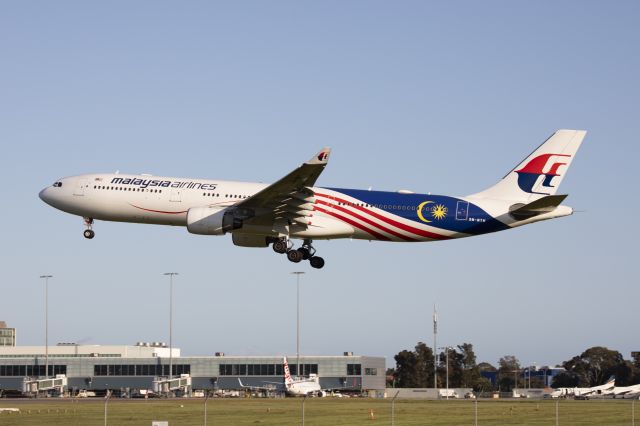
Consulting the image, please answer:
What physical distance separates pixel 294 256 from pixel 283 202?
5.08 m

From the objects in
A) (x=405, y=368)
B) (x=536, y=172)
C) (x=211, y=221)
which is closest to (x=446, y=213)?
(x=536, y=172)

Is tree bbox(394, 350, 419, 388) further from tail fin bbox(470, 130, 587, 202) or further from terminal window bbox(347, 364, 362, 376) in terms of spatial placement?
tail fin bbox(470, 130, 587, 202)

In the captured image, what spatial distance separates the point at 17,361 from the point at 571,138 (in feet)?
376

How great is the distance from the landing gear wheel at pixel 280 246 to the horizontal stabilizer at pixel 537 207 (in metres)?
14.9

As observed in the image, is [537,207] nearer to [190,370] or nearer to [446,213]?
[446,213]

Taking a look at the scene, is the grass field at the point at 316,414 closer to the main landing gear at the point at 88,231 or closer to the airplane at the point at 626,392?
the main landing gear at the point at 88,231

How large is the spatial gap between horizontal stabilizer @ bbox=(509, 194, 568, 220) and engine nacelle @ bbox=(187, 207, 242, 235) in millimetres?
17815

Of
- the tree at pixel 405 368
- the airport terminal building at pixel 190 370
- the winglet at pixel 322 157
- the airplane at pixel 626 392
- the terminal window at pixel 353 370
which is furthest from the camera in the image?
the tree at pixel 405 368

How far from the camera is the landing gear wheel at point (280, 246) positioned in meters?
67.8

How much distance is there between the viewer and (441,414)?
7112 cm

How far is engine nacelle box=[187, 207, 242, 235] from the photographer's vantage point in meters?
65.6

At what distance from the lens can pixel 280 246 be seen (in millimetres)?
67750

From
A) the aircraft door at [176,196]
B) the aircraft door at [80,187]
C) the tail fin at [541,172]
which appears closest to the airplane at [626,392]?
the tail fin at [541,172]

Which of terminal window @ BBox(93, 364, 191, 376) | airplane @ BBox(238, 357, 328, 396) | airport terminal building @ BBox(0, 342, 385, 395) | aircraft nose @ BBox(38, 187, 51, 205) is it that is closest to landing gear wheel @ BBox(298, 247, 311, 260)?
aircraft nose @ BBox(38, 187, 51, 205)
